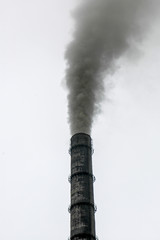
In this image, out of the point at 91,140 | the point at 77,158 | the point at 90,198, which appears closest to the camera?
the point at 90,198

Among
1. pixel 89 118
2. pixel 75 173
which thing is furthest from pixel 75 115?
pixel 75 173

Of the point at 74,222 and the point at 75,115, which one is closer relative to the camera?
the point at 74,222

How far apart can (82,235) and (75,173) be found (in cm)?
360

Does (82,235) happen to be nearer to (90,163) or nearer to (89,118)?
(90,163)

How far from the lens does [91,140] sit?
74.1 feet

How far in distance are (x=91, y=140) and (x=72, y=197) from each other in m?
4.24

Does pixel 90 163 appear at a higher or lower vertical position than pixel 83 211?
higher

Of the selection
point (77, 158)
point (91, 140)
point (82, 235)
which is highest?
point (91, 140)

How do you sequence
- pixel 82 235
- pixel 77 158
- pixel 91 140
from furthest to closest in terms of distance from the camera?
pixel 91 140 → pixel 77 158 → pixel 82 235

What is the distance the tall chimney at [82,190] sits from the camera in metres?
18.5

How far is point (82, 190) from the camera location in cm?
1966

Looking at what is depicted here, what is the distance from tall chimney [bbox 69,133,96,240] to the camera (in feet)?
60.8

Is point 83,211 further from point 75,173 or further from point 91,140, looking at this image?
point 91,140

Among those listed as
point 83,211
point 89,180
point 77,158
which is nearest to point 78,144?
point 77,158
